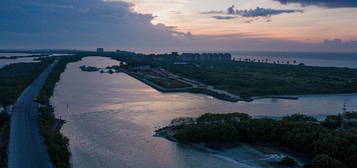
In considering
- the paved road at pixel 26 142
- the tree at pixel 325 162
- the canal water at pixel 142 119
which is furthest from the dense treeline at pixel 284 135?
Answer: the paved road at pixel 26 142

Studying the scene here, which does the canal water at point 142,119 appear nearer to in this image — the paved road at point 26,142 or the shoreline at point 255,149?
the shoreline at point 255,149

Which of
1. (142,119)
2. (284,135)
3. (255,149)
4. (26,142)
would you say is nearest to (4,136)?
(26,142)

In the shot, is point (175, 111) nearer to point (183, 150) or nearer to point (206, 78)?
point (183, 150)

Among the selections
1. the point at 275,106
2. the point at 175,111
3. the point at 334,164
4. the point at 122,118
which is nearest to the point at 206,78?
the point at 275,106

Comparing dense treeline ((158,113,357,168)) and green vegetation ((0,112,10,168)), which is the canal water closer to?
dense treeline ((158,113,357,168))

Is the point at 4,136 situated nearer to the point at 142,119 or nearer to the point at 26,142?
the point at 26,142
